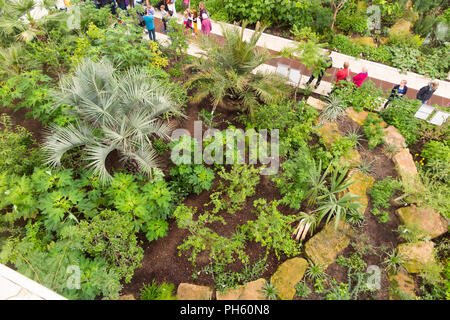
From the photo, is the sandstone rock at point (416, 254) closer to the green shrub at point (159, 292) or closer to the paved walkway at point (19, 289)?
the green shrub at point (159, 292)

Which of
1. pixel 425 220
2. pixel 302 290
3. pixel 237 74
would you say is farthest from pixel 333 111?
pixel 302 290

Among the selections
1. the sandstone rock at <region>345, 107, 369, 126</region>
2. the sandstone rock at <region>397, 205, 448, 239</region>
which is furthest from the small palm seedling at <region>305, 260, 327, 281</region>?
the sandstone rock at <region>345, 107, 369, 126</region>

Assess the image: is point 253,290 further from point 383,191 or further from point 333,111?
point 333,111

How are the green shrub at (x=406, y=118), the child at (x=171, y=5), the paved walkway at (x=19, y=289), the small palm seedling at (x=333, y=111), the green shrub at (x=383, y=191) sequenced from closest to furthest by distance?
the paved walkway at (x=19, y=289) < the green shrub at (x=383, y=191) < the green shrub at (x=406, y=118) < the small palm seedling at (x=333, y=111) < the child at (x=171, y=5)

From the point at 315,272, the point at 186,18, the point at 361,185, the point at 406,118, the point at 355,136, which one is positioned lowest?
the point at 315,272

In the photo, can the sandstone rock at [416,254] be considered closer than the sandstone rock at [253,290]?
No

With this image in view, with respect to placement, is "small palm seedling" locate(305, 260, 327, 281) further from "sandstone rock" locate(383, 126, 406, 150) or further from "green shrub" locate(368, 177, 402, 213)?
"sandstone rock" locate(383, 126, 406, 150)

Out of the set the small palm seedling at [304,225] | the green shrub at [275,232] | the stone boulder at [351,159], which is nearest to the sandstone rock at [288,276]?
the green shrub at [275,232]
